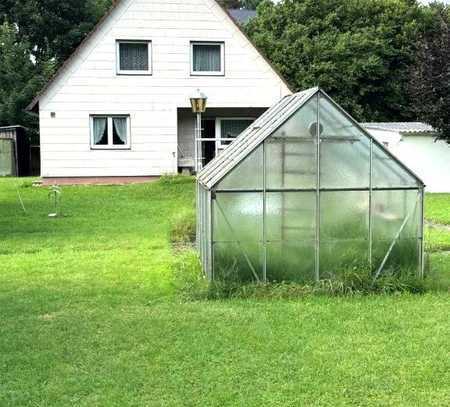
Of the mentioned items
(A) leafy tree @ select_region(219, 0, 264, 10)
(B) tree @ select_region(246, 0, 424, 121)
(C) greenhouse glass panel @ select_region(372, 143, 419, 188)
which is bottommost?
(C) greenhouse glass panel @ select_region(372, 143, 419, 188)

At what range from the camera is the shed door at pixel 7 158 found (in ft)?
101

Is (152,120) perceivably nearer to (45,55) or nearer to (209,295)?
(209,295)

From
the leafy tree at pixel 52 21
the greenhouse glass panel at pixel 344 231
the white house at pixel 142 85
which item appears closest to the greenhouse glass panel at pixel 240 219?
the greenhouse glass panel at pixel 344 231

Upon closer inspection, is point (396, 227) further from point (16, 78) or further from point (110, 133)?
point (16, 78)

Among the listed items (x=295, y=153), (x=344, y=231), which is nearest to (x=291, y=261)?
(x=344, y=231)

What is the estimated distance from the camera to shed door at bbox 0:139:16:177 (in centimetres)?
3066

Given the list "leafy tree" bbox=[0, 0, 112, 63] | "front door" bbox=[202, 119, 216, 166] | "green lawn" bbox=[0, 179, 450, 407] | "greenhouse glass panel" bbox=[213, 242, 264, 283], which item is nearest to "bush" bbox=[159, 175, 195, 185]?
"front door" bbox=[202, 119, 216, 166]

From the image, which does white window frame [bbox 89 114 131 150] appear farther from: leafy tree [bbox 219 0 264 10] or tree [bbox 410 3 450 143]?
leafy tree [bbox 219 0 264 10]

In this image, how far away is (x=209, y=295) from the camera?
25.0 ft

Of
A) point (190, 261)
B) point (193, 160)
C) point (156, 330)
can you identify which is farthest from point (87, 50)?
point (156, 330)

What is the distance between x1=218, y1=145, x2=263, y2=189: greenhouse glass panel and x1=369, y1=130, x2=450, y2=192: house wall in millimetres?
17161

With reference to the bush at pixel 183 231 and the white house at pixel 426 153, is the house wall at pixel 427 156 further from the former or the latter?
the bush at pixel 183 231

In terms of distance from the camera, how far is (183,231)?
12.5 m

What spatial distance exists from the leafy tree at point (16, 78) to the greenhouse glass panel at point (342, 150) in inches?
1177
